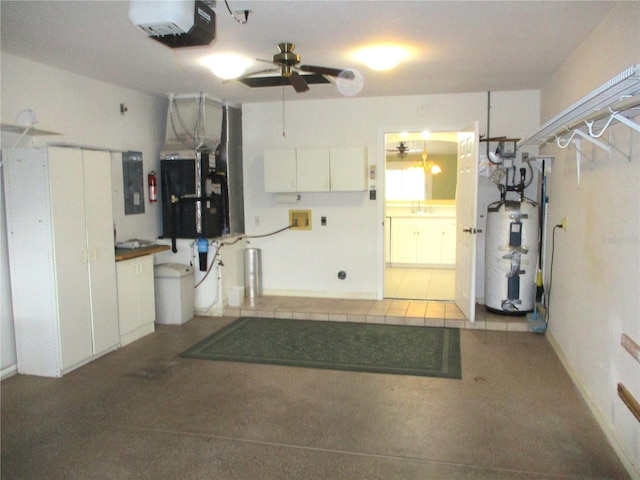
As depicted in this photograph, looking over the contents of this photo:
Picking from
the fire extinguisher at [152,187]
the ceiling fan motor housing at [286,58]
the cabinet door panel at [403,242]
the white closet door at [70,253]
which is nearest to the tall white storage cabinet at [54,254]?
the white closet door at [70,253]

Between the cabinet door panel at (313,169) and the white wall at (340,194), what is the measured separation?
0.26 meters

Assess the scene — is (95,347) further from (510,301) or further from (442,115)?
(442,115)

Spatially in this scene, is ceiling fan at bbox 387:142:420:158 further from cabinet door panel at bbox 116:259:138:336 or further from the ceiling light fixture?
cabinet door panel at bbox 116:259:138:336

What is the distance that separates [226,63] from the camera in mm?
4184

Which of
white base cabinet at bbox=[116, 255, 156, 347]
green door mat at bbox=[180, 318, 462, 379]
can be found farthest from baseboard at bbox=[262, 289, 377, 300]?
white base cabinet at bbox=[116, 255, 156, 347]

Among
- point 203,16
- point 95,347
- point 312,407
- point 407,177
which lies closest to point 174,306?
point 95,347

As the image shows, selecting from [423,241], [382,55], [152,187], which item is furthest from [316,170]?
[423,241]

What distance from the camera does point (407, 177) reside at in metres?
9.93

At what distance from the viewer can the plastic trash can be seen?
5.44m

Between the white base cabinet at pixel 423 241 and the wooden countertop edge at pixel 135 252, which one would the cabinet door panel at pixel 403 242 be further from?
the wooden countertop edge at pixel 135 252

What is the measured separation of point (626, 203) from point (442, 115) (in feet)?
11.0

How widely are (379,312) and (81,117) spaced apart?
370cm

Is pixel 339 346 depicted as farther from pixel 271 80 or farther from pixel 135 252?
pixel 271 80

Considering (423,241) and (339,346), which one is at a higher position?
(423,241)
